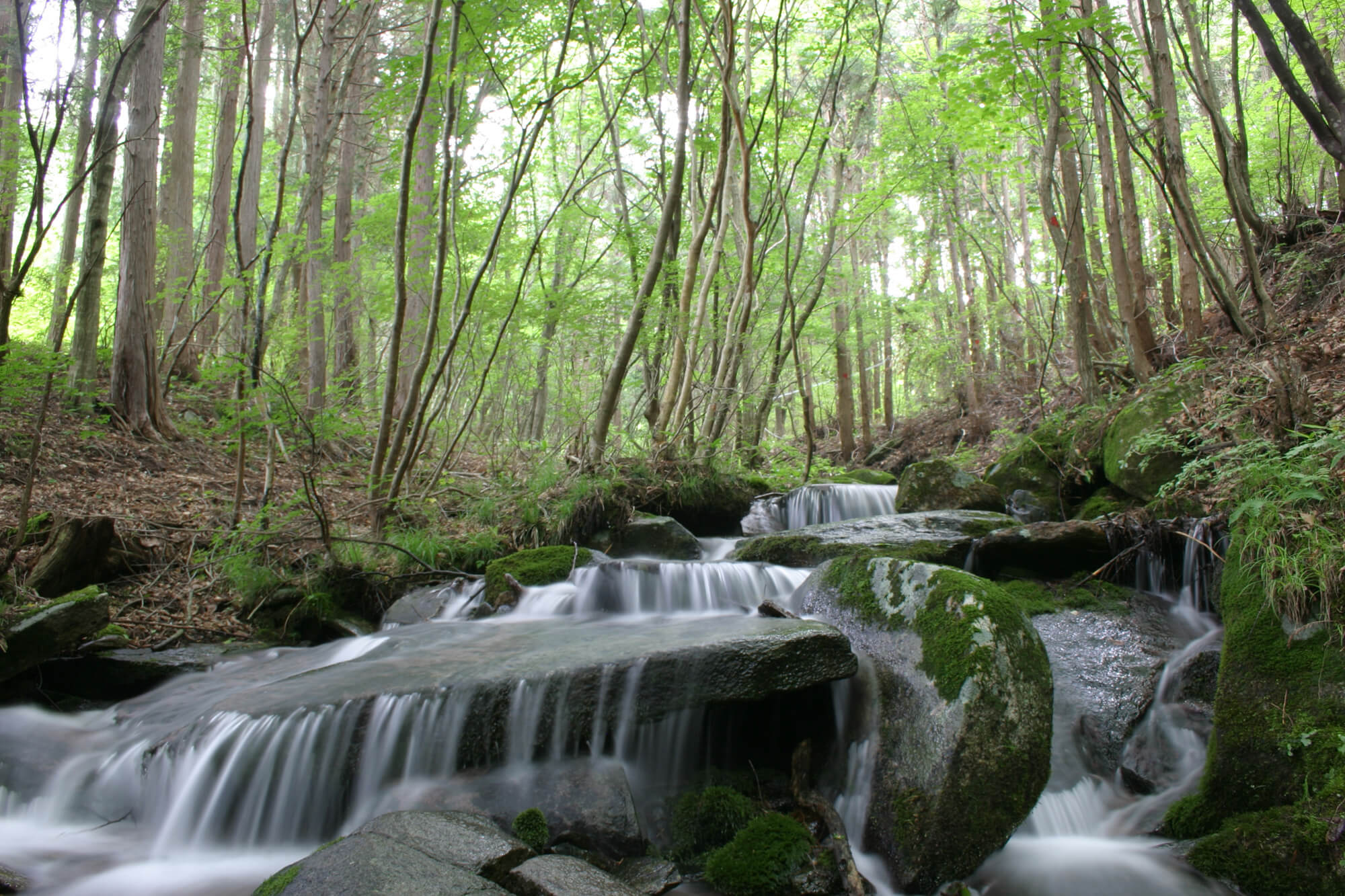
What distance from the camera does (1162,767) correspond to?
12.4ft

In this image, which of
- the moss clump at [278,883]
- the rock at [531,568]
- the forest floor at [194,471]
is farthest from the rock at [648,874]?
the forest floor at [194,471]

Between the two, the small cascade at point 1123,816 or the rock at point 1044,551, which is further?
the rock at point 1044,551

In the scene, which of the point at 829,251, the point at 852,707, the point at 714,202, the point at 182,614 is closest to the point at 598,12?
the point at 714,202

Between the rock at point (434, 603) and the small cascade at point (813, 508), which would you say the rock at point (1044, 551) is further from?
the rock at point (434, 603)

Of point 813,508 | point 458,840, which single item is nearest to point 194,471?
point 813,508

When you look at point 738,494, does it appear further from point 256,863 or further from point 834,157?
point 834,157

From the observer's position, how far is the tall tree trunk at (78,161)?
6.20 meters

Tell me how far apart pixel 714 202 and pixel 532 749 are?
604 centimetres

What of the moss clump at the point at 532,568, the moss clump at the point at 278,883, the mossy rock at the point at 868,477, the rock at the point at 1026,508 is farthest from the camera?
the mossy rock at the point at 868,477

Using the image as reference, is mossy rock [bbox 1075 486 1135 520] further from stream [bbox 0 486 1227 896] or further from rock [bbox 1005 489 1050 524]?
stream [bbox 0 486 1227 896]

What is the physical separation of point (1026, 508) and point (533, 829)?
6.16 metres

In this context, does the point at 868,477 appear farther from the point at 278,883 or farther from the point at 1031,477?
the point at 278,883

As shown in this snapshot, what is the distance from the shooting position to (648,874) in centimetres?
303

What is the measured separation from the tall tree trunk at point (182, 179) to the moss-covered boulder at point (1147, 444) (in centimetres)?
1190
